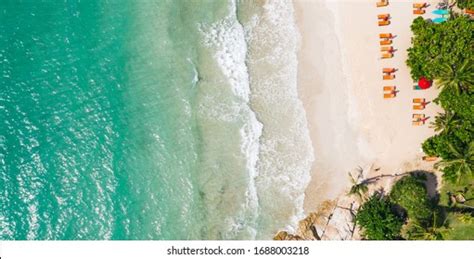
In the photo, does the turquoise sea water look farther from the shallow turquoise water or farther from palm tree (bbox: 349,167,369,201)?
palm tree (bbox: 349,167,369,201)

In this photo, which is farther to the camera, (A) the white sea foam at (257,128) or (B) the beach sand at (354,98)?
(A) the white sea foam at (257,128)

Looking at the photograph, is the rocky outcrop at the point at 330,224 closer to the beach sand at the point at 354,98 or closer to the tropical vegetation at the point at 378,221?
the beach sand at the point at 354,98

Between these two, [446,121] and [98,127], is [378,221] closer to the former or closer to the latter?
[446,121]

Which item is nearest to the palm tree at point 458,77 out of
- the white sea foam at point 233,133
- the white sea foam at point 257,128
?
the white sea foam at point 257,128

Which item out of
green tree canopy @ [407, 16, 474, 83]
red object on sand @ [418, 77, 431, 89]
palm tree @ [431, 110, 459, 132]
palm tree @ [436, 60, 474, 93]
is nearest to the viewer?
palm tree @ [436, 60, 474, 93]

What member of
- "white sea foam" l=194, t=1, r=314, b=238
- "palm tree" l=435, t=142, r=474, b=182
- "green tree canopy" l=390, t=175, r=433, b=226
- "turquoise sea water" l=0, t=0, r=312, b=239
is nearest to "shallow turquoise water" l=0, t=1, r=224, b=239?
"turquoise sea water" l=0, t=0, r=312, b=239
